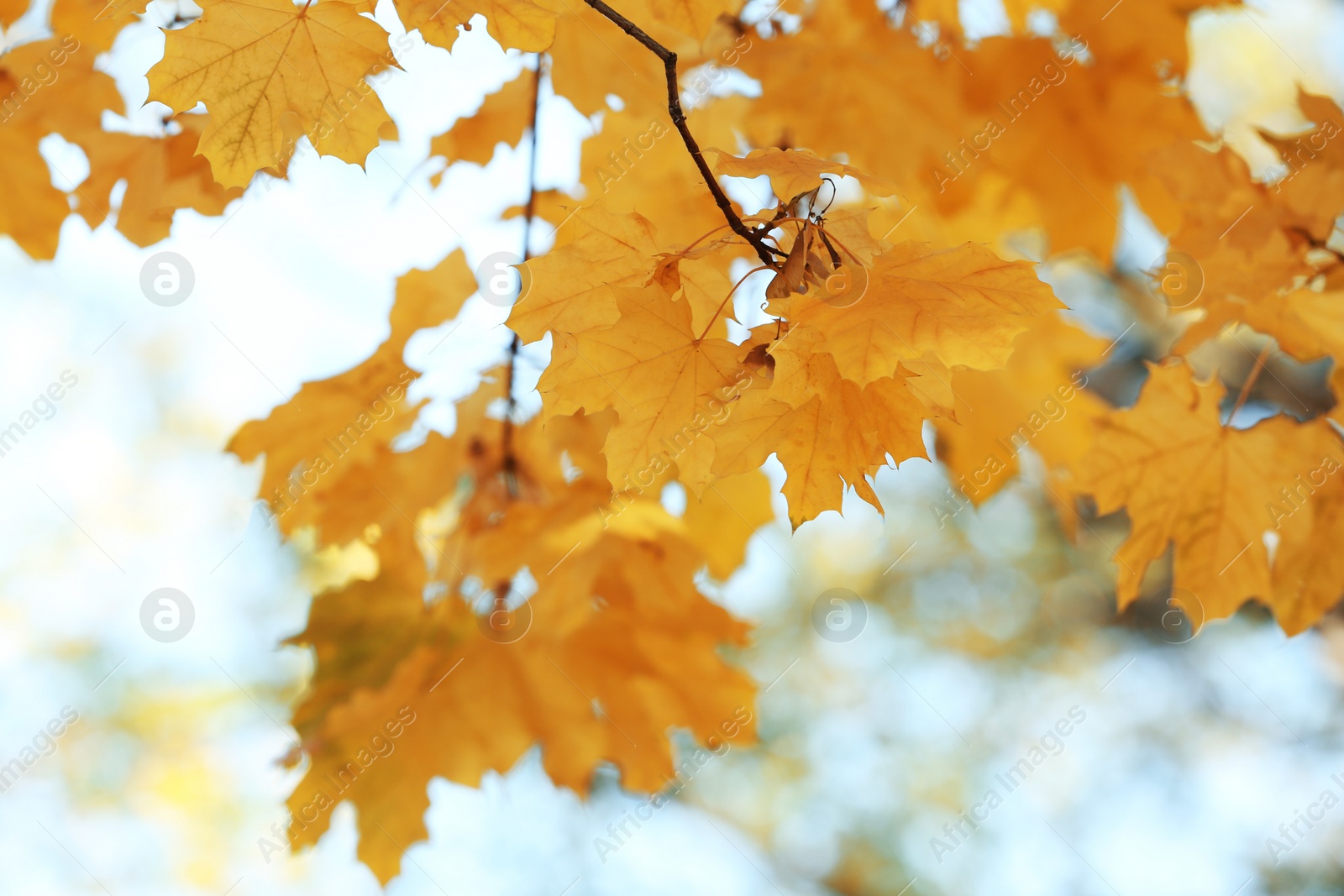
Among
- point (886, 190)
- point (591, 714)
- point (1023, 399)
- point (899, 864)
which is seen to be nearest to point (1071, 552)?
point (899, 864)

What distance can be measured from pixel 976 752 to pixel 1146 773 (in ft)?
3.41

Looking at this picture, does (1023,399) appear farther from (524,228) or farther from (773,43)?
(524,228)

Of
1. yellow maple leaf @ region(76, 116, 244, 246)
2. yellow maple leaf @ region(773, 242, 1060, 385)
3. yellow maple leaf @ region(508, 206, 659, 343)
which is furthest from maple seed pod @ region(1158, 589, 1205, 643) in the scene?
yellow maple leaf @ region(76, 116, 244, 246)

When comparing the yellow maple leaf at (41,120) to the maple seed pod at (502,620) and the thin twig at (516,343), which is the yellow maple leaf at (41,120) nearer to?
the thin twig at (516,343)

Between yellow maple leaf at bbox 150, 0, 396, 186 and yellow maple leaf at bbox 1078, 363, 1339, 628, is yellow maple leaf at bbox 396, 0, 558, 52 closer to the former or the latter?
yellow maple leaf at bbox 150, 0, 396, 186

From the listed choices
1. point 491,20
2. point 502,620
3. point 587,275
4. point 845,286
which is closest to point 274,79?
point 491,20

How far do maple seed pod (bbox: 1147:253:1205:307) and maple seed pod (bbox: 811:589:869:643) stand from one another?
14.0 ft

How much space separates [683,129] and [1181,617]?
480cm

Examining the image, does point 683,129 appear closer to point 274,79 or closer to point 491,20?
point 491,20

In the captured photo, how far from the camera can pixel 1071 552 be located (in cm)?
597

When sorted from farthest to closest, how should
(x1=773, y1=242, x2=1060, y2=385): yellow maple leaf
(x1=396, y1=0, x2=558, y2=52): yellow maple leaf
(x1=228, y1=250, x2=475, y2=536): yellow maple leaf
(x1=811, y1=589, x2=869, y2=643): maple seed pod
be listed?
(x1=811, y1=589, x2=869, y2=643): maple seed pod
(x1=228, y1=250, x2=475, y2=536): yellow maple leaf
(x1=396, y1=0, x2=558, y2=52): yellow maple leaf
(x1=773, y1=242, x2=1060, y2=385): yellow maple leaf

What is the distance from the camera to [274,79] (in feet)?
3.53

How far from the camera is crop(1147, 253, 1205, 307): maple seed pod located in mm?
1502

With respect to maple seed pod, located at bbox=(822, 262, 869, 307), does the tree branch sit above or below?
above
